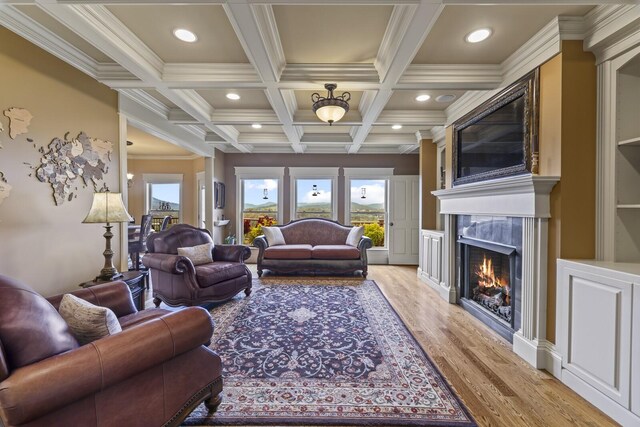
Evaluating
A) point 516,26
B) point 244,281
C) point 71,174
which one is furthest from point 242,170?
→ point 516,26

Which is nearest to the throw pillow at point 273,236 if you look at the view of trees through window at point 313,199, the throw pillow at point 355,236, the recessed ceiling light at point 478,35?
the view of trees through window at point 313,199

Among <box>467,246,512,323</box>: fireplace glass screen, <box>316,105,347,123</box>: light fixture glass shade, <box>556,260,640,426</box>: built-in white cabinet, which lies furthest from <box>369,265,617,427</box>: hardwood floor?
<box>316,105,347,123</box>: light fixture glass shade

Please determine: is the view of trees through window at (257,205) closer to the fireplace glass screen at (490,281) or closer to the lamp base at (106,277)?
the lamp base at (106,277)

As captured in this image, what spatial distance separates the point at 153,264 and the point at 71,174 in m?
1.40

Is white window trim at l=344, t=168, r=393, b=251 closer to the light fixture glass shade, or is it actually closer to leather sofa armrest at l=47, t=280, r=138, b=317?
the light fixture glass shade

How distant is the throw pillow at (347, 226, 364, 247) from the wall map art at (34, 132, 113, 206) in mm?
4123

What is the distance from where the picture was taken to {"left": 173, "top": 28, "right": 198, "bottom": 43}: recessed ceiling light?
2.27m

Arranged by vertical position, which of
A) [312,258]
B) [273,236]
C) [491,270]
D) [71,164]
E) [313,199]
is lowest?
[312,258]

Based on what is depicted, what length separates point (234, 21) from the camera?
1.94 m

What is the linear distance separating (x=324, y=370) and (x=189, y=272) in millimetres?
2068

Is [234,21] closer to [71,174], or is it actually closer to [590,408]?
[71,174]

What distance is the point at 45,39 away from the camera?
2270 millimetres

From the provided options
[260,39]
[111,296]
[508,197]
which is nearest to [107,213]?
[111,296]

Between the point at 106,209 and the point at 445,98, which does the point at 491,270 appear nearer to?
the point at 445,98
